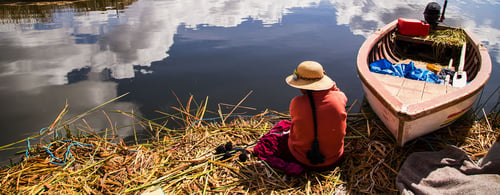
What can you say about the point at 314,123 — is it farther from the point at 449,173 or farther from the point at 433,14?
the point at 433,14

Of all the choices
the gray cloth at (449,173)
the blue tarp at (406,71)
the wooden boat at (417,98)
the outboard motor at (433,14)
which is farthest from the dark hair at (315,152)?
the outboard motor at (433,14)

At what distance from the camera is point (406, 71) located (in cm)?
513

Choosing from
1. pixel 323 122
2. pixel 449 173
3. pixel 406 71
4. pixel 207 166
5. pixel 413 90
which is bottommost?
pixel 207 166

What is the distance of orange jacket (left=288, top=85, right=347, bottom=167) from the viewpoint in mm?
2854

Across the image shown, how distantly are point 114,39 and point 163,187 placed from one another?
28.8 ft

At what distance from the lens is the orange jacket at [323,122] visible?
2.85 m

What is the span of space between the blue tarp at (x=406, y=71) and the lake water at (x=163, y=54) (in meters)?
1.22

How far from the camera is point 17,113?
585 centimetres

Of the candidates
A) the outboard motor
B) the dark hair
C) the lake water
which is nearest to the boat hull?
the dark hair

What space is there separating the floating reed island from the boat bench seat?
49cm

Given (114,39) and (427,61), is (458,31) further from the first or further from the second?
(114,39)

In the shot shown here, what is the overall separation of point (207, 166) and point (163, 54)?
601cm

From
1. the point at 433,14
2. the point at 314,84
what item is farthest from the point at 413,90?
the point at 433,14

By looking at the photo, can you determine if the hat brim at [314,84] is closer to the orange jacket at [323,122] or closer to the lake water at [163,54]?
the orange jacket at [323,122]
